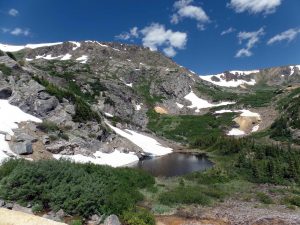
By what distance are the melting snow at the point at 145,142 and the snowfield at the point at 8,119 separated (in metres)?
31.3

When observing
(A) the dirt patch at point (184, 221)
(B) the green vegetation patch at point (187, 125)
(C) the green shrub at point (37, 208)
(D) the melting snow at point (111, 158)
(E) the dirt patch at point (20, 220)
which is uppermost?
(B) the green vegetation patch at point (187, 125)

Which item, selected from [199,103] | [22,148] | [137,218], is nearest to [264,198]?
[137,218]

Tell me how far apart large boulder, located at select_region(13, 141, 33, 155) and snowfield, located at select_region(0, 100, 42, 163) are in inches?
36.0

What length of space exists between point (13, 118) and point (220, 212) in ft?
138

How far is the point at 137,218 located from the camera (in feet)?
73.2

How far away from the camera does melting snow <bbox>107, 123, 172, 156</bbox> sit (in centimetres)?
8747

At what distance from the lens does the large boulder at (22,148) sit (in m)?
46.8

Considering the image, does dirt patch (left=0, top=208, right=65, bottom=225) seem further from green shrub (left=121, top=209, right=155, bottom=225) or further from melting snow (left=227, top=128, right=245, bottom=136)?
melting snow (left=227, top=128, right=245, bottom=136)

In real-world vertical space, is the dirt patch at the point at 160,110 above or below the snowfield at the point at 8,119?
above

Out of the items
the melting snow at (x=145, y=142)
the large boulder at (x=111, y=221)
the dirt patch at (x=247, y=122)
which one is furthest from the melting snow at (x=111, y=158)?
the dirt patch at (x=247, y=122)

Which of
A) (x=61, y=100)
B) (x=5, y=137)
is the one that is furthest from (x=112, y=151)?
(x=5, y=137)

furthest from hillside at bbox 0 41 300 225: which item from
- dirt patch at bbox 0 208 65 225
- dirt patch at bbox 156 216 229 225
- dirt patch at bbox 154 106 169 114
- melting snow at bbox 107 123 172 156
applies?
dirt patch at bbox 0 208 65 225

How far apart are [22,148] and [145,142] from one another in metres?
49.2

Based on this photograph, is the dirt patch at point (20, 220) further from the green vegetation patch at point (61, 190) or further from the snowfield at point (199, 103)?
the snowfield at point (199, 103)
